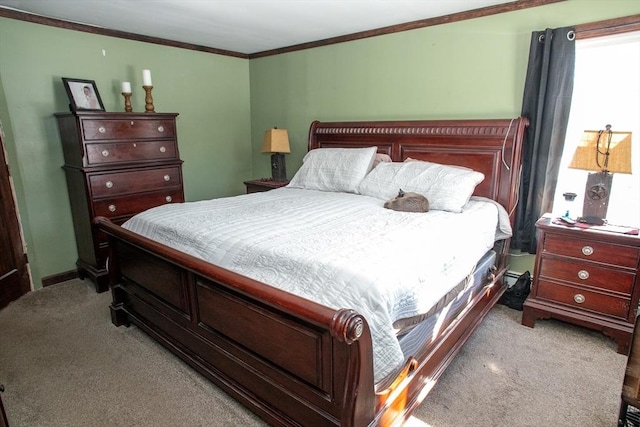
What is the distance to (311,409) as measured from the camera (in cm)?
142

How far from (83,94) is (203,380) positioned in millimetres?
2576

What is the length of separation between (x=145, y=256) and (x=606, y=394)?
8.43 ft

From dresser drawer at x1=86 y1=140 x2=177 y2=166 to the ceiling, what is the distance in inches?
39.9

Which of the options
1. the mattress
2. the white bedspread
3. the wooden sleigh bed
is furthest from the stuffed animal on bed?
the wooden sleigh bed

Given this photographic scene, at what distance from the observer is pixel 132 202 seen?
323cm

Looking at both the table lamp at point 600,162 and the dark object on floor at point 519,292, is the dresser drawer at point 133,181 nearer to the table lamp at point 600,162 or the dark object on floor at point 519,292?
the dark object on floor at point 519,292

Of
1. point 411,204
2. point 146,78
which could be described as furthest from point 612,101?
Result: point 146,78

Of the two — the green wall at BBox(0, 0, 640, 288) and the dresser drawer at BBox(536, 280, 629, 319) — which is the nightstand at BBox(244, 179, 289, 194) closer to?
the green wall at BBox(0, 0, 640, 288)

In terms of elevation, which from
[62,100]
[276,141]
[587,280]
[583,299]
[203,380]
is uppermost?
[62,100]

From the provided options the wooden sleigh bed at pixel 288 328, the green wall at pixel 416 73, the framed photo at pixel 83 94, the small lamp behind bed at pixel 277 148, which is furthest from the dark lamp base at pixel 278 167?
the wooden sleigh bed at pixel 288 328

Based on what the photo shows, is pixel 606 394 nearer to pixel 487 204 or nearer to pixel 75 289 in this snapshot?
pixel 487 204

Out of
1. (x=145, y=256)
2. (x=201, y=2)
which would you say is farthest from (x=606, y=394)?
(x=201, y=2)

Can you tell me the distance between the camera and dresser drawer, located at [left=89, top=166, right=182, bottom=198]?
2.99 metres

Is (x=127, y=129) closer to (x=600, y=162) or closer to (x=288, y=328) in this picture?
(x=288, y=328)
